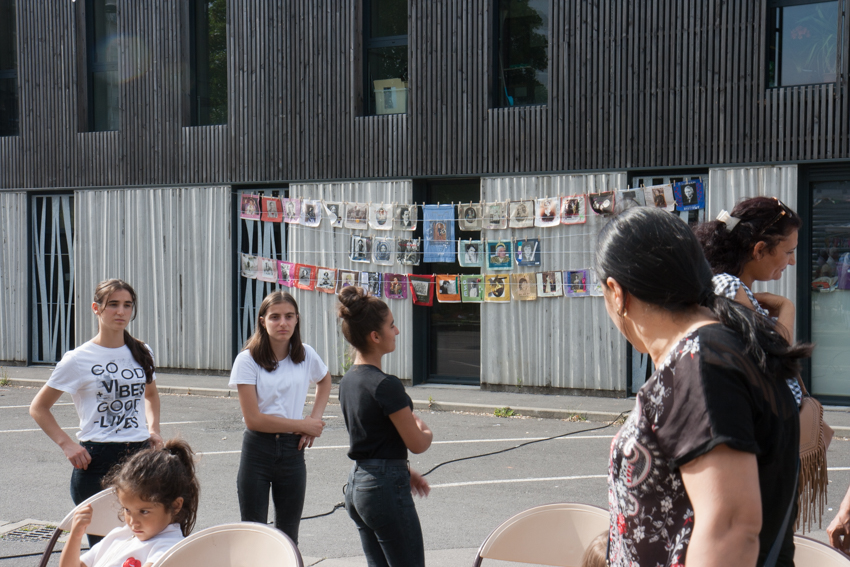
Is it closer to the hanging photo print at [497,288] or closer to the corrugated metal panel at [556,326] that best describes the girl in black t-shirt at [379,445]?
the corrugated metal panel at [556,326]

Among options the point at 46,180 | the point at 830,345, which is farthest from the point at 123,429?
the point at 46,180

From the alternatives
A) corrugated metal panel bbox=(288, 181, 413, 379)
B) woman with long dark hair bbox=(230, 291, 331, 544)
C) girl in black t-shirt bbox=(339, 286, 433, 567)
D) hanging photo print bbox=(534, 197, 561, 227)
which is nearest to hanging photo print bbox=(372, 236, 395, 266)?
corrugated metal panel bbox=(288, 181, 413, 379)

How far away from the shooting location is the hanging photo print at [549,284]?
A: 11.9 meters

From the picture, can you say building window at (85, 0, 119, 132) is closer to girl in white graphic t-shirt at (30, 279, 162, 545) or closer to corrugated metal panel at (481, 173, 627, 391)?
corrugated metal panel at (481, 173, 627, 391)

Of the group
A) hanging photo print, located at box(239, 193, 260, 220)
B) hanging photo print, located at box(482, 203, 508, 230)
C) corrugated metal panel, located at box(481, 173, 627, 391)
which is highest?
hanging photo print, located at box(239, 193, 260, 220)

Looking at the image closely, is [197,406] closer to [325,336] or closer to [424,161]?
[325,336]

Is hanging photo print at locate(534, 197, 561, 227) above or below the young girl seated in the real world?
above

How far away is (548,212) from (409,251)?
2.32 metres

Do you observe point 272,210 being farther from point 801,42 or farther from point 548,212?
point 801,42

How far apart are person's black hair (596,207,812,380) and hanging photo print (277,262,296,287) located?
1224 cm

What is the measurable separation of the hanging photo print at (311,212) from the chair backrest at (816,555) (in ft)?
37.2

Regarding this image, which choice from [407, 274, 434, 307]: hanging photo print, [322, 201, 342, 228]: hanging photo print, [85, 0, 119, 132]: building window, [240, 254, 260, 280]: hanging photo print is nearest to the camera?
[407, 274, 434, 307]: hanging photo print

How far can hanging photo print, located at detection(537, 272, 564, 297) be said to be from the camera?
39.2ft

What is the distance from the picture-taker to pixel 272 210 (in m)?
13.9
